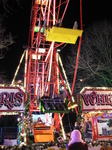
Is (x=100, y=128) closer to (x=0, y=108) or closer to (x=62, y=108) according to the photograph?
(x=62, y=108)

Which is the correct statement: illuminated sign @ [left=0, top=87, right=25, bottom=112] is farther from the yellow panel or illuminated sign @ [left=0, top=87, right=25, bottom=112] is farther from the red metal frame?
the yellow panel

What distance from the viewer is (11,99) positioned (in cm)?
881

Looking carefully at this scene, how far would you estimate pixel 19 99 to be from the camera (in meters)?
8.88

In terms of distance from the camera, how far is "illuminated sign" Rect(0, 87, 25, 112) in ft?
28.7

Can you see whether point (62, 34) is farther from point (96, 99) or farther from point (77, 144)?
point (77, 144)

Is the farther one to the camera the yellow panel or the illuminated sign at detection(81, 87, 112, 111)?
the illuminated sign at detection(81, 87, 112, 111)

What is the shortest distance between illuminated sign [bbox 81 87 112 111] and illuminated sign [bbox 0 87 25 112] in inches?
119

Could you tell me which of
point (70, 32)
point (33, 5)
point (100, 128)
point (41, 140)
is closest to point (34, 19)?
point (33, 5)

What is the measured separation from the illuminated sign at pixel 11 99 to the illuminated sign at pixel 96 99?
3013mm

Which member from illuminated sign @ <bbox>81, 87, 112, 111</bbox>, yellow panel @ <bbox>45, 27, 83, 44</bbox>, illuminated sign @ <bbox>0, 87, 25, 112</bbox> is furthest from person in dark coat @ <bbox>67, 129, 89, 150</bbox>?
illuminated sign @ <bbox>81, 87, 112, 111</bbox>

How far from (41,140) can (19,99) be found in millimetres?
2829

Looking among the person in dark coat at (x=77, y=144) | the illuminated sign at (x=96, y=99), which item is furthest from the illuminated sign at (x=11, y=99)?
the person in dark coat at (x=77, y=144)

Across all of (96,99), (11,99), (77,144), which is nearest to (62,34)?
(11,99)

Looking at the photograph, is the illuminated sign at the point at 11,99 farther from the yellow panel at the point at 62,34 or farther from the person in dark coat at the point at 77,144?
the person in dark coat at the point at 77,144
